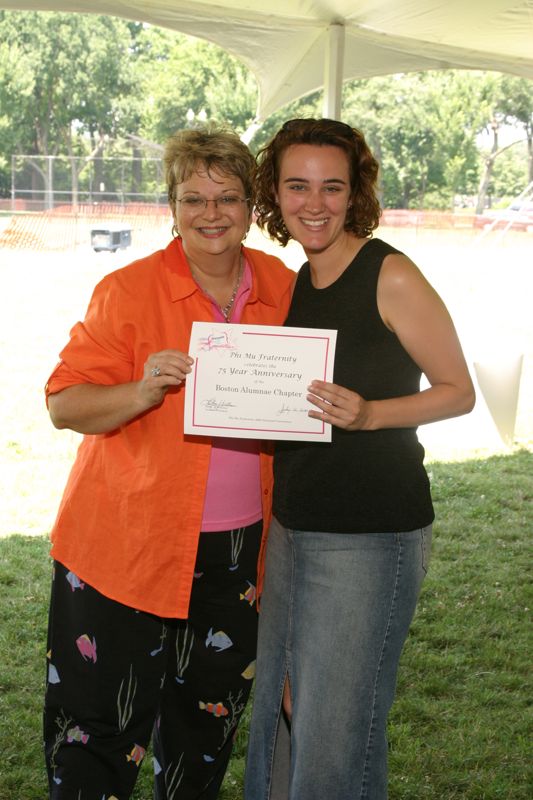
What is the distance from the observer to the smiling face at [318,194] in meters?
2.38

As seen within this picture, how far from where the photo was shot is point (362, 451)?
2322 millimetres

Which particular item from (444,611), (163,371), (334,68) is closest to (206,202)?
(163,371)

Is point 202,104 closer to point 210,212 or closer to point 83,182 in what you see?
point 83,182

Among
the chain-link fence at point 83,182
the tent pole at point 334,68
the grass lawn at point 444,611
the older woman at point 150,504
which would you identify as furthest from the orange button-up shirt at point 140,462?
the chain-link fence at point 83,182

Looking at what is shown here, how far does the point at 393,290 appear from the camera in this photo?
2.27 m

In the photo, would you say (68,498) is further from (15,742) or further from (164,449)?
(15,742)

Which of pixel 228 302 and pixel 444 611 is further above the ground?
pixel 228 302

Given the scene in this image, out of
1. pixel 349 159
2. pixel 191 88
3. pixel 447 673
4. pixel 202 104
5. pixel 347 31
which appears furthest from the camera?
pixel 191 88

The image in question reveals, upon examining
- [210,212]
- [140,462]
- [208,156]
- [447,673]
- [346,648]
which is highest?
[208,156]

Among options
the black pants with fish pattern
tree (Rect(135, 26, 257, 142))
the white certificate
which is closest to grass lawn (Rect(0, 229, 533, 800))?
the black pants with fish pattern

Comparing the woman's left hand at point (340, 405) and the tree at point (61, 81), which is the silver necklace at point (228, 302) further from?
the tree at point (61, 81)

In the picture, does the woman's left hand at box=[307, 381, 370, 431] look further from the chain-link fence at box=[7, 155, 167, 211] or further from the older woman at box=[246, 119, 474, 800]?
the chain-link fence at box=[7, 155, 167, 211]

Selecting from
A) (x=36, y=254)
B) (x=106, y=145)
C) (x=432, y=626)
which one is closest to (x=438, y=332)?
(x=432, y=626)
